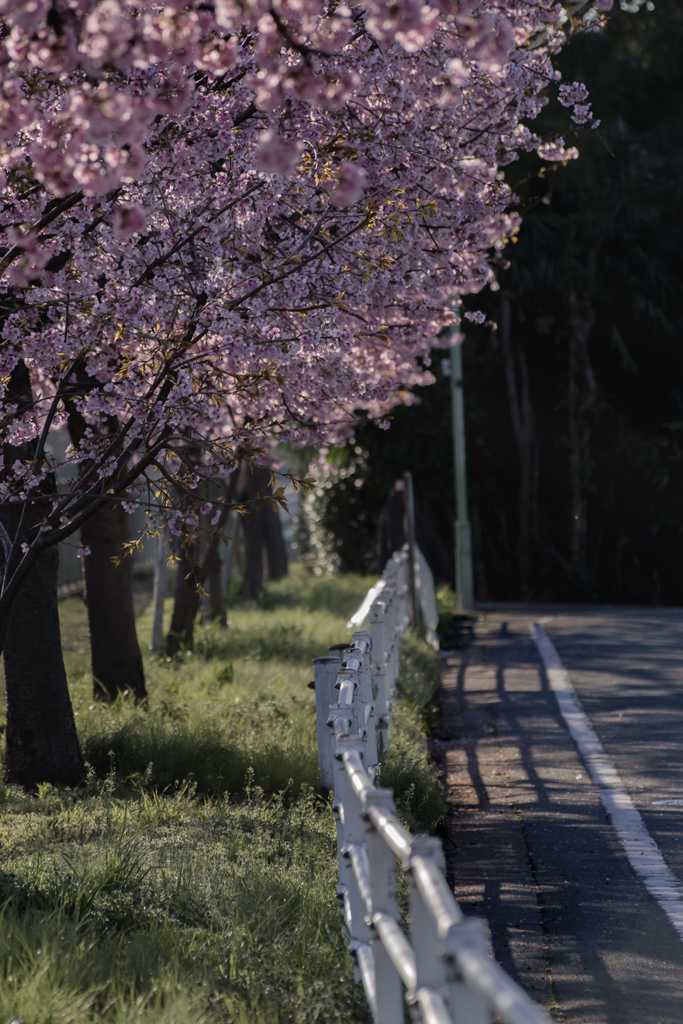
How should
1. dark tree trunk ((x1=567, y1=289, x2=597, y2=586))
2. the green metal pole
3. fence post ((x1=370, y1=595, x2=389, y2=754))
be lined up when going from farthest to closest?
dark tree trunk ((x1=567, y1=289, x2=597, y2=586)) → the green metal pole → fence post ((x1=370, y1=595, x2=389, y2=754))

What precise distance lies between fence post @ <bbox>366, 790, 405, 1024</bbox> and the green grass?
68cm

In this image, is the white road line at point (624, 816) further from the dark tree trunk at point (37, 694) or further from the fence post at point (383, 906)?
the dark tree trunk at point (37, 694)

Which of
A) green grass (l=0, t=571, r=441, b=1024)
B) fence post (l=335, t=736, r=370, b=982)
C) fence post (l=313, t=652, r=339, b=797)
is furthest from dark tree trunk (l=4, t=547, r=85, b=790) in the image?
fence post (l=335, t=736, r=370, b=982)

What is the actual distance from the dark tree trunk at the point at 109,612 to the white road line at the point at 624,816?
4.17 metres

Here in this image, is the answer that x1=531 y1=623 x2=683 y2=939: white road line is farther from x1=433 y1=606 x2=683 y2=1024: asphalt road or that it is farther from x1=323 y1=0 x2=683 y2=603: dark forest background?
x1=323 y1=0 x2=683 y2=603: dark forest background

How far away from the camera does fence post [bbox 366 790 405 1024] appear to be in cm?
340

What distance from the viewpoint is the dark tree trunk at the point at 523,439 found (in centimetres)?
2900

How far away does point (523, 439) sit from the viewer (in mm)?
29078

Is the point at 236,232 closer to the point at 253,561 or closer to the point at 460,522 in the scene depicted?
the point at 460,522

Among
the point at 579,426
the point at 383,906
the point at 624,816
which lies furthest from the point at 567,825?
the point at 579,426

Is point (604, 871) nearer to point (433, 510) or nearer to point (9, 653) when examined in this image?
point (9, 653)

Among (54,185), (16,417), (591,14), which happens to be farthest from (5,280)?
(591,14)

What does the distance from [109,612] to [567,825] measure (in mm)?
5087

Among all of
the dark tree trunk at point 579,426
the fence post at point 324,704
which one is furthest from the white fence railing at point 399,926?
the dark tree trunk at point 579,426
